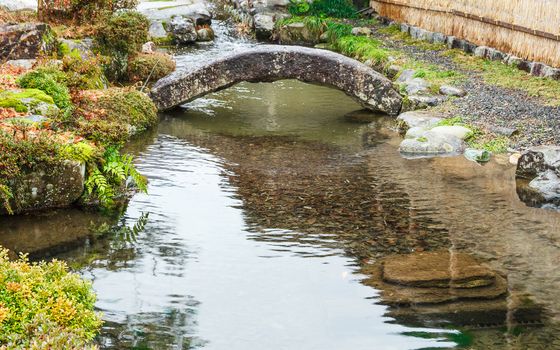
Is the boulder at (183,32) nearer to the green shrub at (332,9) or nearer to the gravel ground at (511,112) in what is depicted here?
the green shrub at (332,9)

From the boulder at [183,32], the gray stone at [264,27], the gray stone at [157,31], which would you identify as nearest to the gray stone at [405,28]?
the gray stone at [264,27]

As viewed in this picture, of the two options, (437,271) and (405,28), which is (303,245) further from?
(405,28)

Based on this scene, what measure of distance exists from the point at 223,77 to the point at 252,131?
1.47 metres

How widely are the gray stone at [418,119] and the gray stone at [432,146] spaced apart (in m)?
0.85

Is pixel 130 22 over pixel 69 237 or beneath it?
over

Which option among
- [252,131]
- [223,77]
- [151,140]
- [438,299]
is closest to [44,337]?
[438,299]

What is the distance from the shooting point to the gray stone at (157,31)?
24188 millimetres

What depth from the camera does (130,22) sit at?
54.7 ft

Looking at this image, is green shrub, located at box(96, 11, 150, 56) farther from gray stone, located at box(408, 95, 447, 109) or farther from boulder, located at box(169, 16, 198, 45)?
boulder, located at box(169, 16, 198, 45)

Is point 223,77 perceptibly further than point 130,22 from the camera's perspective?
No

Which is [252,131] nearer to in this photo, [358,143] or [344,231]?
[358,143]

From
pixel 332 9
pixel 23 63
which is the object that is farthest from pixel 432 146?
pixel 332 9

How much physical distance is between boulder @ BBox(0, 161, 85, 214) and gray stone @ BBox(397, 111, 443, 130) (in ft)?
21.7

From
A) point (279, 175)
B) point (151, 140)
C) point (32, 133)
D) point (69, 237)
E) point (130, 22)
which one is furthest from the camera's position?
point (130, 22)
